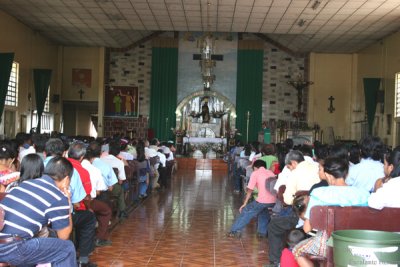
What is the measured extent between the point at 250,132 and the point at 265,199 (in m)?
17.4

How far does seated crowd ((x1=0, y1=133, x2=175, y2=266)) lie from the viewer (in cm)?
359

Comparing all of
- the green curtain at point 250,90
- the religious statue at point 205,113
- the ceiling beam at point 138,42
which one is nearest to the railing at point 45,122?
the ceiling beam at point 138,42

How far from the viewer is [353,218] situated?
12.5 ft

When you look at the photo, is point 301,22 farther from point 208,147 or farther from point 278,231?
point 278,231

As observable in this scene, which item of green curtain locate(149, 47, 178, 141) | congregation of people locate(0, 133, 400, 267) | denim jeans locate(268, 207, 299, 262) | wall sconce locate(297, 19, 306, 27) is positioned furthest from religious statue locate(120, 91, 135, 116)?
denim jeans locate(268, 207, 299, 262)

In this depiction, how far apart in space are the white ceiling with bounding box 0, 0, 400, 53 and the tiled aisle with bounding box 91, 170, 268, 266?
6886 mm

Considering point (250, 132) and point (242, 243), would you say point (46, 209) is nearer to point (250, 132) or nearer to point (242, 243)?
point (242, 243)

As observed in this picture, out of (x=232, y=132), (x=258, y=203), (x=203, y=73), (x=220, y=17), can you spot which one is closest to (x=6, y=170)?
(x=258, y=203)

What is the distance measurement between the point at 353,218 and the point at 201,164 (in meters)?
17.2

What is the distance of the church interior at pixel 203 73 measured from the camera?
16953mm

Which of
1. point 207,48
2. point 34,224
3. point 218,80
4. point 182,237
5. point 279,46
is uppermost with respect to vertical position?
point 279,46

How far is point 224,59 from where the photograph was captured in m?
24.9

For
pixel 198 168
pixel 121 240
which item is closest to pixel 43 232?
pixel 121 240

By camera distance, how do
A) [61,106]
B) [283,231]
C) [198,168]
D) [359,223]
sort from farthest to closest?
1. [61,106]
2. [198,168]
3. [283,231]
4. [359,223]
